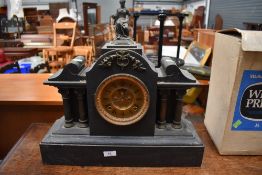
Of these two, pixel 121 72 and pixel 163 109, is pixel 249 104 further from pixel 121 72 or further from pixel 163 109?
pixel 121 72

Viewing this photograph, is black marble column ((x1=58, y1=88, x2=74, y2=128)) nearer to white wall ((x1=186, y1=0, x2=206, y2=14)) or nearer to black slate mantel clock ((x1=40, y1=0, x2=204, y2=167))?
black slate mantel clock ((x1=40, y1=0, x2=204, y2=167))

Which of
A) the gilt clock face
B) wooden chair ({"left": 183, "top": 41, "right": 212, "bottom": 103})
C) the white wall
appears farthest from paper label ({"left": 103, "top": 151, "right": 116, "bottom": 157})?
the white wall

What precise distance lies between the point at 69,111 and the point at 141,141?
0.98ft

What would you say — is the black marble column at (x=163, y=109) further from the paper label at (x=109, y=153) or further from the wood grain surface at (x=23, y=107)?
the wood grain surface at (x=23, y=107)

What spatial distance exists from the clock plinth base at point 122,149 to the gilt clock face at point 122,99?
90 millimetres

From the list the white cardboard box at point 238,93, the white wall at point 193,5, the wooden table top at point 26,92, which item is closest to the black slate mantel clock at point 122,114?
the white cardboard box at point 238,93

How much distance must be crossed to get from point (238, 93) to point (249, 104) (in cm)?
7

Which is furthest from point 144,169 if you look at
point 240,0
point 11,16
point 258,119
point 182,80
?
point 11,16

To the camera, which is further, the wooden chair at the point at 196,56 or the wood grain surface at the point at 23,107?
the wooden chair at the point at 196,56

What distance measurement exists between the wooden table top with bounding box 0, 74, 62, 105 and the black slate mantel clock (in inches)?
18.2

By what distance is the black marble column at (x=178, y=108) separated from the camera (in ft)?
2.68

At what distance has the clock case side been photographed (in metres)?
0.76

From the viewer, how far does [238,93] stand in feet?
2.61

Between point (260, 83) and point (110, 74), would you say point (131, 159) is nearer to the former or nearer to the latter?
point (110, 74)
